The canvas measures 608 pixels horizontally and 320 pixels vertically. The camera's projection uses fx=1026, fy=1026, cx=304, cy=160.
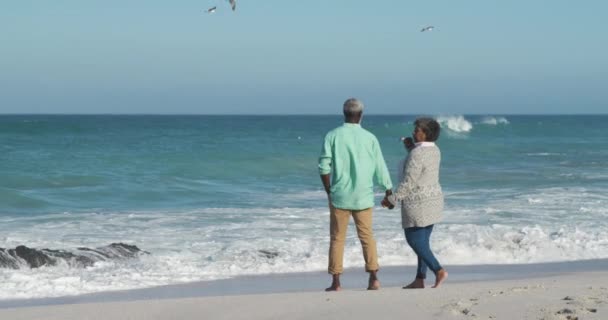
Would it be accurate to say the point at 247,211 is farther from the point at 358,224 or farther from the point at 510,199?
the point at 358,224

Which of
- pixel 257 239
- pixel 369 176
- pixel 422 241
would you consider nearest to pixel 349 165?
pixel 369 176

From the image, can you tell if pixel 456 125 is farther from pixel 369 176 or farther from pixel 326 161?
pixel 326 161

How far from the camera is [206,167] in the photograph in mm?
27297

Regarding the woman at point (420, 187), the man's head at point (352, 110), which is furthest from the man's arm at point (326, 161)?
the woman at point (420, 187)

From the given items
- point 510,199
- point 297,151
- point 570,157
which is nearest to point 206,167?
point 297,151

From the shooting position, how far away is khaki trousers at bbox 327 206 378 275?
7.06m

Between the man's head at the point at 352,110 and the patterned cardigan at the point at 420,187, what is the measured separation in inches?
17.5

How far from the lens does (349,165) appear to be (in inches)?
275

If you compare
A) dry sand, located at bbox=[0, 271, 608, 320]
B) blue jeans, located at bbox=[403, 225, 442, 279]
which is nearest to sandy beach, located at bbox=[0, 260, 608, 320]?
dry sand, located at bbox=[0, 271, 608, 320]

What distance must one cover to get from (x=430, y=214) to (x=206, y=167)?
20575mm

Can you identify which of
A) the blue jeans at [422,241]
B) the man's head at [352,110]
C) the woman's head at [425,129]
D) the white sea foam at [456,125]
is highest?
the white sea foam at [456,125]

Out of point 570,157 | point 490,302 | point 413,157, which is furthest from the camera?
point 570,157

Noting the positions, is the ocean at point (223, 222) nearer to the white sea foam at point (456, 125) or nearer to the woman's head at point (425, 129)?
the woman's head at point (425, 129)

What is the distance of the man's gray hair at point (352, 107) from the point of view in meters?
7.04
